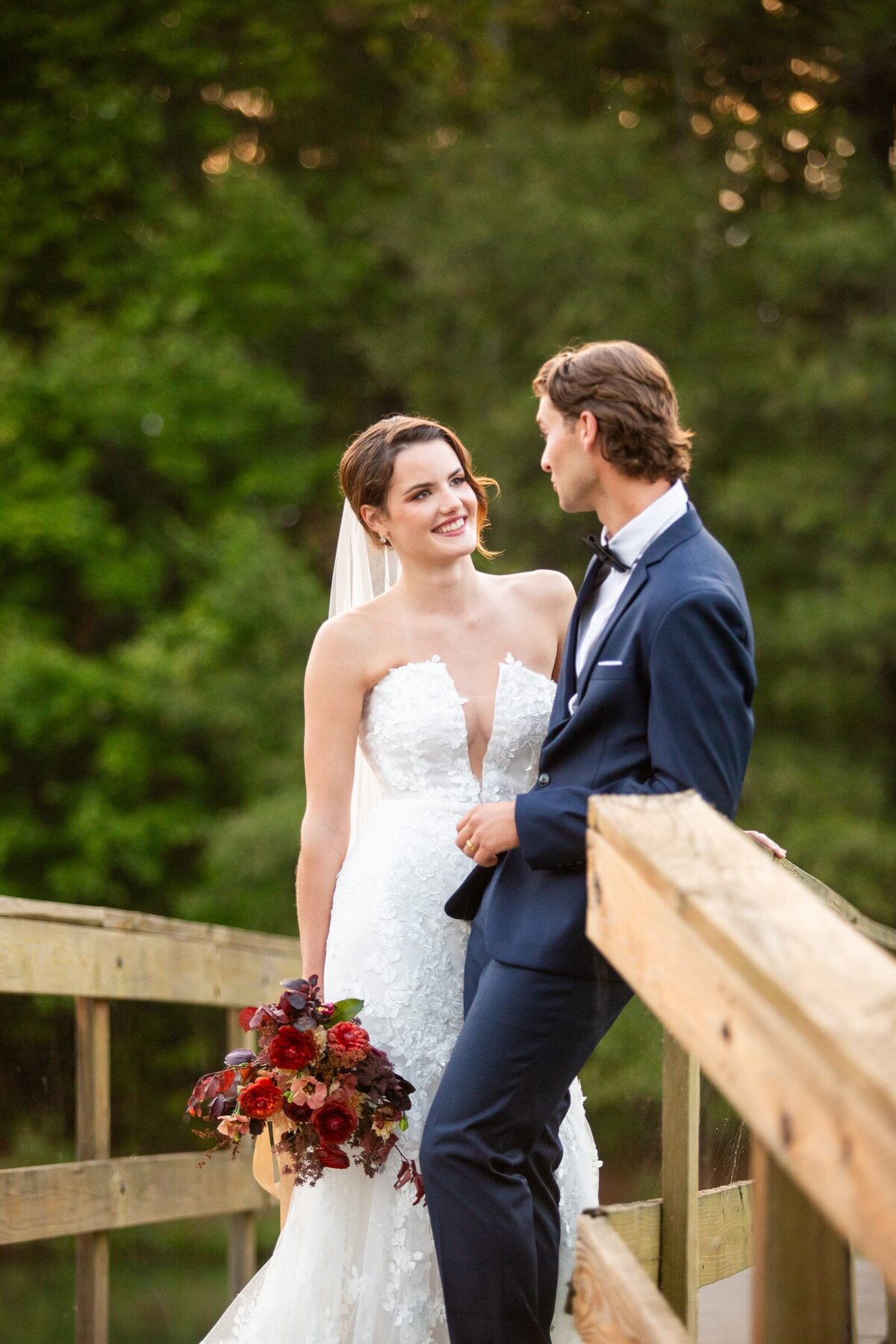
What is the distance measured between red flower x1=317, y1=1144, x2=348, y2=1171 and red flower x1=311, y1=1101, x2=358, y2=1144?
27 millimetres

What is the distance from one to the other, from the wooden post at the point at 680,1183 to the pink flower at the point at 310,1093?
0.69 metres

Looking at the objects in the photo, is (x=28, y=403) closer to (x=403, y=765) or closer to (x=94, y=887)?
(x=94, y=887)

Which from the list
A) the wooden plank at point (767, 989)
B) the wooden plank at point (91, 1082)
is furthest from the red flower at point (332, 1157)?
the wooden plank at point (767, 989)

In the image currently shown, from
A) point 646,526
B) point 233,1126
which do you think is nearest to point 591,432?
point 646,526

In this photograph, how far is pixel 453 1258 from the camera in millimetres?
2398

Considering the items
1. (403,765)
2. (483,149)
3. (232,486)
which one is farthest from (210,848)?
(403,765)

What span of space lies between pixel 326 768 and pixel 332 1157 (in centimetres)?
84

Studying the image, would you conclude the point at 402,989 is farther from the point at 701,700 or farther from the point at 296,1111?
the point at 701,700

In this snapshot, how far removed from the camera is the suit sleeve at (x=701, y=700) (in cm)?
211

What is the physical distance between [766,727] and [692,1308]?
32.4 ft

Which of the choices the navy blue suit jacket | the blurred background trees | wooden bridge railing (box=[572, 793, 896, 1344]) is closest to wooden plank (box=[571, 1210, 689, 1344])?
wooden bridge railing (box=[572, 793, 896, 1344])

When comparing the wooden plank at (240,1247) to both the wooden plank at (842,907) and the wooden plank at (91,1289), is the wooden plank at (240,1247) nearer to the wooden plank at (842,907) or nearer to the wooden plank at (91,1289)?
the wooden plank at (91,1289)

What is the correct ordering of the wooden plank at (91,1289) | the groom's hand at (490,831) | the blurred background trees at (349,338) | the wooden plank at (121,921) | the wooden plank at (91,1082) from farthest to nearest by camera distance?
the blurred background trees at (349,338) < the wooden plank at (91,1082) < the wooden plank at (91,1289) < the wooden plank at (121,921) < the groom's hand at (490,831)

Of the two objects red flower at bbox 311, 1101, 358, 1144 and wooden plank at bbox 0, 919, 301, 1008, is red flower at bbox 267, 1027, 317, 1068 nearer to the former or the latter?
red flower at bbox 311, 1101, 358, 1144
